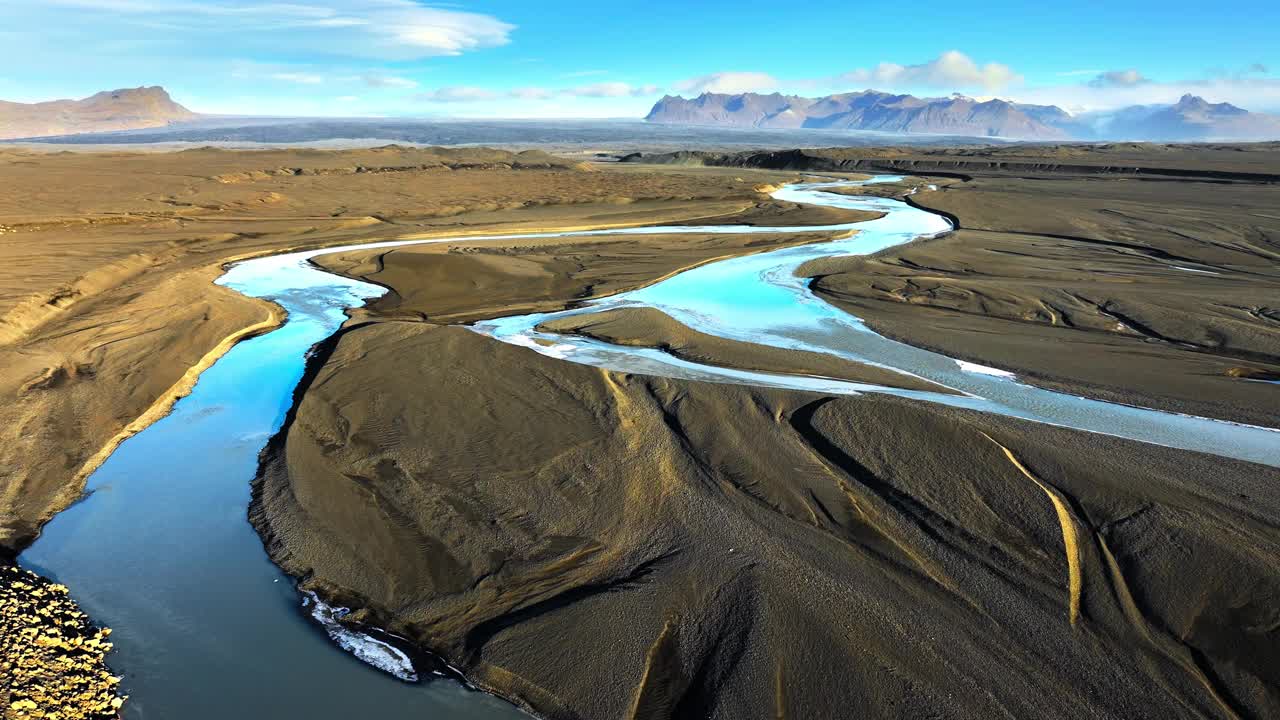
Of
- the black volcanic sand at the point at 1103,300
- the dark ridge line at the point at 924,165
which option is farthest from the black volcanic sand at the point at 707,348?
the dark ridge line at the point at 924,165

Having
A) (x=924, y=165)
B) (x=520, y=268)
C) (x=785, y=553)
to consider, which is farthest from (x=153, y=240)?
(x=924, y=165)

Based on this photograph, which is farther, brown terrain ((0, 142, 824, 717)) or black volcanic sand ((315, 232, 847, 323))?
black volcanic sand ((315, 232, 847, 323))

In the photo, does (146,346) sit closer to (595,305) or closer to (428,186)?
(595,305)

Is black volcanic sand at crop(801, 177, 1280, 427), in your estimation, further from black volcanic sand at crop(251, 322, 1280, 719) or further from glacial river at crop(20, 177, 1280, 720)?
black volcanic sand at crop(251, 322, 1280, 719)

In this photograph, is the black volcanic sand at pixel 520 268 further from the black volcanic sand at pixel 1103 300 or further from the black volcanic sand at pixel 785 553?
the black volcanic sand at pixel 785 553

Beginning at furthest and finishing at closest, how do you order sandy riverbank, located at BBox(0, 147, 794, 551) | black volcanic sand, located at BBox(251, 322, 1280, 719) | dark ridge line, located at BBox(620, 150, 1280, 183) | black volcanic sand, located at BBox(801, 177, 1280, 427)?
dark ridge line, located at BBox(620, 150, 1280, 183) < black volcanic sand, located at BBox(801, 177, 1280, 427) < sandy riverbank, located at BBox(0, 147, 794, 551) < black volcanic sand, located at BBox(251, 322, 1280, 719)

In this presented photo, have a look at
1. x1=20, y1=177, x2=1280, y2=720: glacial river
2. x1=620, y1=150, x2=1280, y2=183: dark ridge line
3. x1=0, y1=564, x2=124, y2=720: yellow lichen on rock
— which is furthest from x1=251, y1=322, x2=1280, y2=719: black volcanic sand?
x1=620, y1=150, x2=1280, y2=183: dark ridge line

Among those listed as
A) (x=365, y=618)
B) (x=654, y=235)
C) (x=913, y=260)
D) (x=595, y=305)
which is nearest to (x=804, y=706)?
(x=365, y=618)
